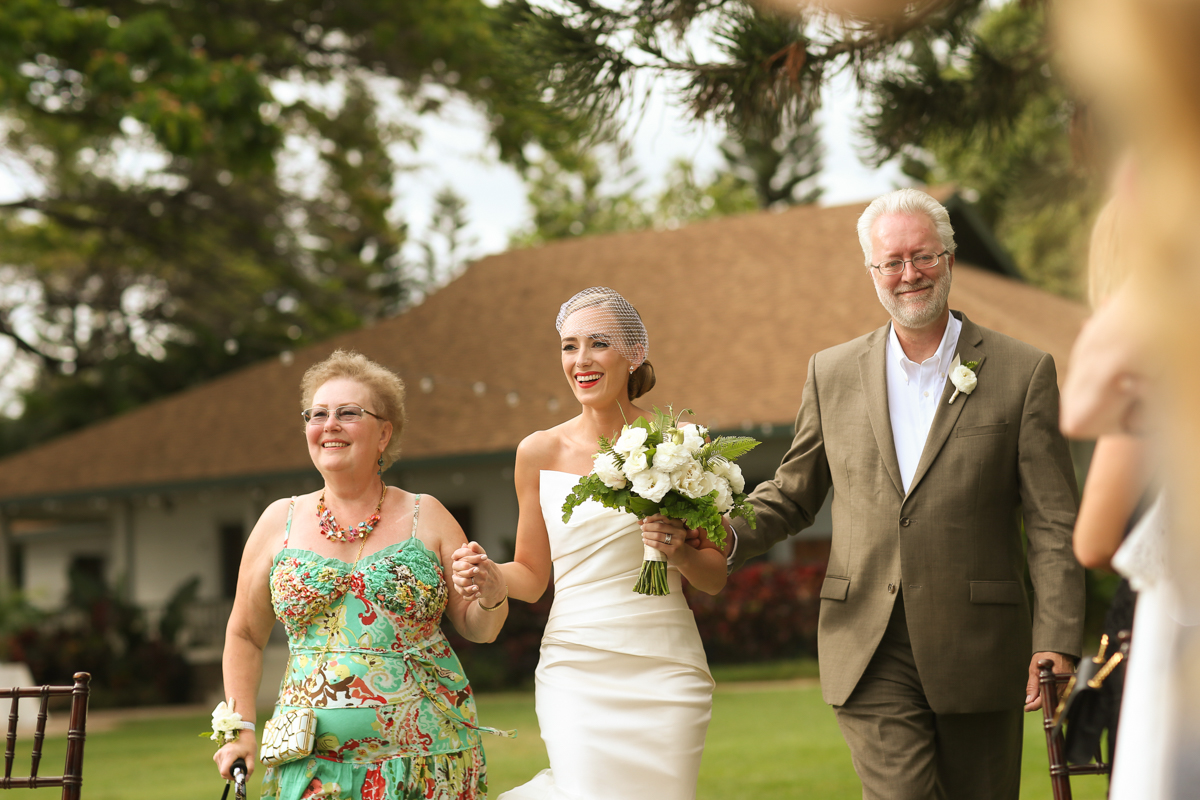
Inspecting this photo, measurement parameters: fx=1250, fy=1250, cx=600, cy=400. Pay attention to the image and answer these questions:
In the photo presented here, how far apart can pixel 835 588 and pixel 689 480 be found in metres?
0.64

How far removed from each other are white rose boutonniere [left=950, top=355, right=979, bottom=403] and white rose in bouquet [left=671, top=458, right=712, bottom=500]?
2.86 ft

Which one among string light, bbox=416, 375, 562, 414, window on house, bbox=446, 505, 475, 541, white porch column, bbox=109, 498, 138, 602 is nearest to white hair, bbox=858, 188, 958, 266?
string light, bbox=416, 375, 562, 414

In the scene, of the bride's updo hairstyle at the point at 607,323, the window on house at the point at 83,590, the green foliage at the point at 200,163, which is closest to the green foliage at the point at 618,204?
the green foliage at the point at 200,163

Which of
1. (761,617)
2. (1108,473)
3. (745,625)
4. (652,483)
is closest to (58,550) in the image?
(745,625)

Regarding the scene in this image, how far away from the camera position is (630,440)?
4121 mm

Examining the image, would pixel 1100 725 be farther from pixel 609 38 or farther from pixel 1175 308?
pixel 609 38

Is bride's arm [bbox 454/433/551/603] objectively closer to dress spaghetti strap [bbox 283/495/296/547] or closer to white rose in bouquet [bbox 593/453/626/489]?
white rose in bouquet [bbox 593/453/626/489]

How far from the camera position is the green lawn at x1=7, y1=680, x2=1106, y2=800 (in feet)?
30.5

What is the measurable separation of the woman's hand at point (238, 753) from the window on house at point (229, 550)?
18.6 meters

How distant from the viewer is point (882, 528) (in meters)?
4.13

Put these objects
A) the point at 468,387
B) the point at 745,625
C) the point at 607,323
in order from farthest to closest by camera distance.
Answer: the point at 468,387 < the point at 745,625 < the point at 607,323

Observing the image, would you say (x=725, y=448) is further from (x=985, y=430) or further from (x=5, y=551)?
(x=5, y=551)

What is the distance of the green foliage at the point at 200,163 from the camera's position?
511 inches

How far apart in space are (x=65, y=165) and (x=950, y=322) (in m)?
24.5
